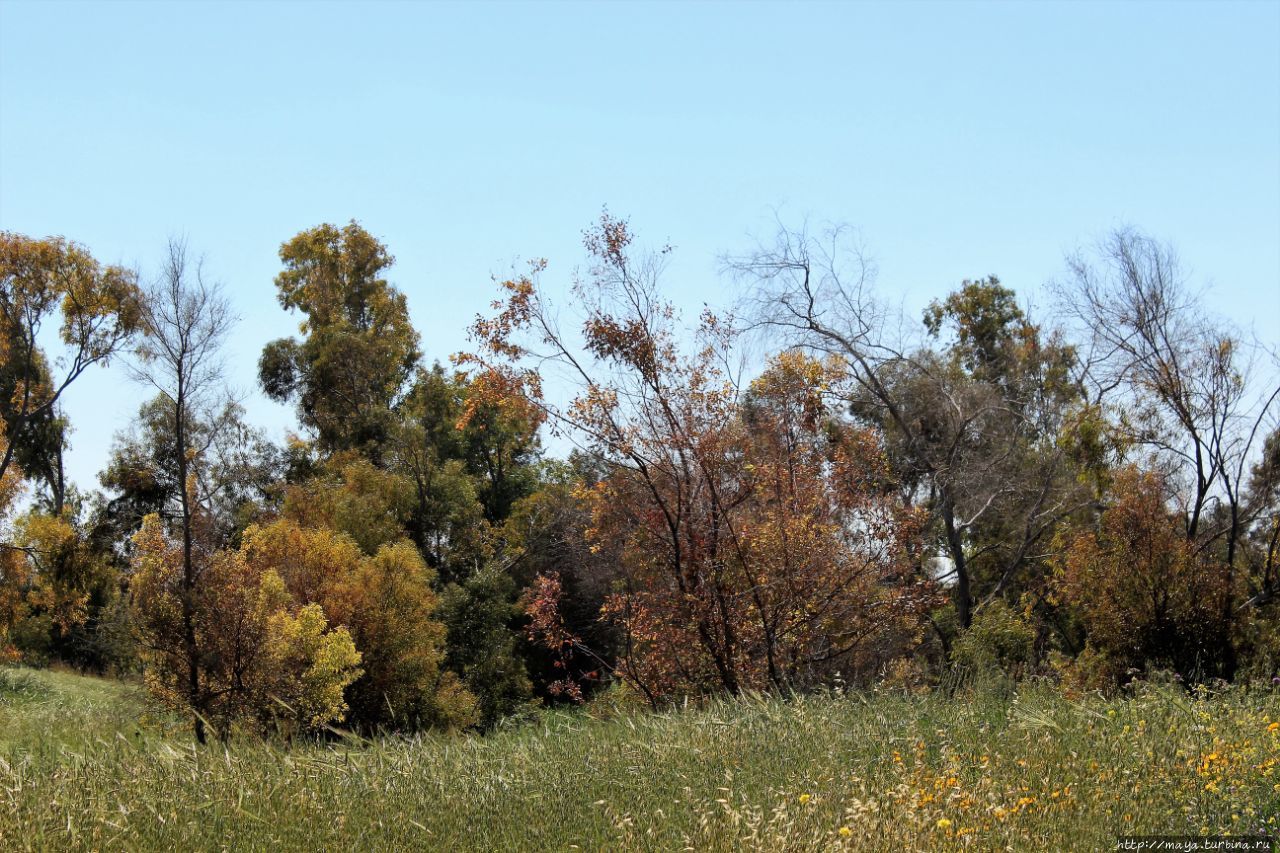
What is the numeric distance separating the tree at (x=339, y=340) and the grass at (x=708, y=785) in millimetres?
24714

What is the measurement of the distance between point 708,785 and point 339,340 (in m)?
27.3

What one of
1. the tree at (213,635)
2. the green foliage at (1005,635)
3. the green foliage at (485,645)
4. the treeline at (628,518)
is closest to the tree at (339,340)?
the treeline at (628,518)

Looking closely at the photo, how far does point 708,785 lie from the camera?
5.47 metres

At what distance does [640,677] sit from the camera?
11594 mm

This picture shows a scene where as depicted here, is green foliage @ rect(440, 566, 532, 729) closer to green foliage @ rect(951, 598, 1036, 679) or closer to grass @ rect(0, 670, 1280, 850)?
green foliage @ rect(951, 598, 1036, 679)

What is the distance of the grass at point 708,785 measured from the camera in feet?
15.5

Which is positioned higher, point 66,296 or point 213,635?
point 66,296

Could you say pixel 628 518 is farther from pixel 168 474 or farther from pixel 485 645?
pixel 168 474

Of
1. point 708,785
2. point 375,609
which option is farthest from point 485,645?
point 708,785

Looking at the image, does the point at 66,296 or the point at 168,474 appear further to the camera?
the point at 168,474

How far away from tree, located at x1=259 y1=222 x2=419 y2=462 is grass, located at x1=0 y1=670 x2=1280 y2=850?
24.7 metres

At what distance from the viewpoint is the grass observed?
4.73 metres

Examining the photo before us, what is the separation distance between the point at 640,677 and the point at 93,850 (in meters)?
7.56

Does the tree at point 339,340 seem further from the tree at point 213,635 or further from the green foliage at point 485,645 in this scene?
the tree at point 213,635
